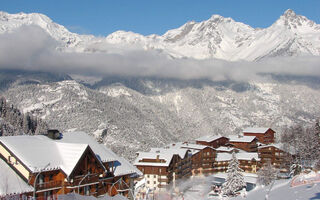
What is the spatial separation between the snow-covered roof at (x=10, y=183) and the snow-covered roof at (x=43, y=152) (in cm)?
163

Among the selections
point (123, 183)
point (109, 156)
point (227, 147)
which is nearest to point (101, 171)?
point (109, 156)

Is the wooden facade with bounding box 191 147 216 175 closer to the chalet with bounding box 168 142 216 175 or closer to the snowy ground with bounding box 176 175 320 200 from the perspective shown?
the chalet with bounding box 168 142 216 175

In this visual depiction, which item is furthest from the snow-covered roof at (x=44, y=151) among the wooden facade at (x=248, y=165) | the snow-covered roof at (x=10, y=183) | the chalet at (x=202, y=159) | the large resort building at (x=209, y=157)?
the wooden facade at (x=248, y=165)

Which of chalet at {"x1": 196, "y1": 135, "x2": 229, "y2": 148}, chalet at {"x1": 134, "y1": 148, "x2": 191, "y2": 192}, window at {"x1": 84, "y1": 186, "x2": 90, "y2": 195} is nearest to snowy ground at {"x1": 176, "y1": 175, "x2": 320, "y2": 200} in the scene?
chalet at {"x1": 134, "y1": 148, "x2": 191, "y2": 192}

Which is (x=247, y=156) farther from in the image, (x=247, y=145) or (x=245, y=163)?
(x=247, y=145)

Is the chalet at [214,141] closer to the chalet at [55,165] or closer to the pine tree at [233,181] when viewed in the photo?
the pine tree at [233,181]

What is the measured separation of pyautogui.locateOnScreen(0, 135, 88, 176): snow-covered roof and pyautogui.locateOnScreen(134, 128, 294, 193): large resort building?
36659mm

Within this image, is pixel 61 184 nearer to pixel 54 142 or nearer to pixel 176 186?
pixel 54 142

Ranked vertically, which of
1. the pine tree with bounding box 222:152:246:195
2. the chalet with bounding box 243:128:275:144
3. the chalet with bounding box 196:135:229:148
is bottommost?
the pine tree with bounding box 222:152:246:195

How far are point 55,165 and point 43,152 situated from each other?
2.28m

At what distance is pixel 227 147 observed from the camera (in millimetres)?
140500

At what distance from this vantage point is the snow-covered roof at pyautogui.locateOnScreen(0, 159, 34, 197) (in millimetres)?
32128

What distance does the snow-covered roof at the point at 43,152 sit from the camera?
117 ft


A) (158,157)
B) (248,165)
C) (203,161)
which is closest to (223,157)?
(248,165)
